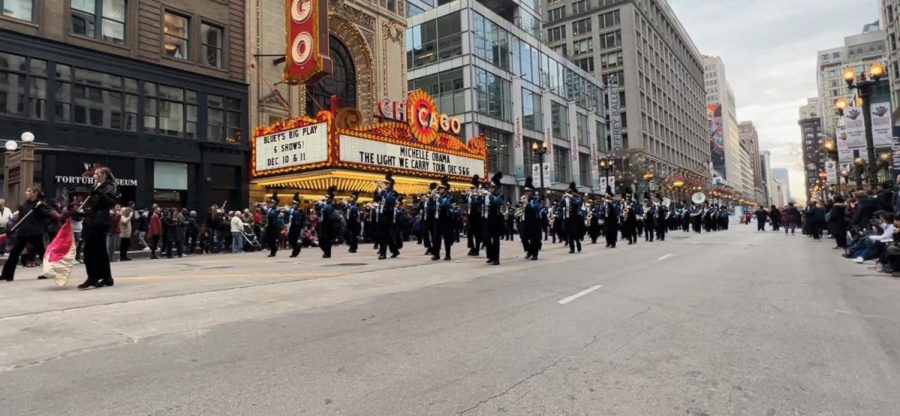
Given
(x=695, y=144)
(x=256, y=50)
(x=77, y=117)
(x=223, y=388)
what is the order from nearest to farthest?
(x=223, y=388) < (x=77, y=117) < (x=256, y=50) < (x=695, y=144)

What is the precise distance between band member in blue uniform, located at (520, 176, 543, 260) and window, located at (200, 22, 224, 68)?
18.5 m

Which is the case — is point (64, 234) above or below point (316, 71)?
below

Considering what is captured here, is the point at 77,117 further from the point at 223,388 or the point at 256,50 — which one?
the point at 223,388

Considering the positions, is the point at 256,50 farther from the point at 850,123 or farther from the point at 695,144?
the point at 695,144

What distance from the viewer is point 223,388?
3770mm

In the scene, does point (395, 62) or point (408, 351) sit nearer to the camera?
point (408, 351)

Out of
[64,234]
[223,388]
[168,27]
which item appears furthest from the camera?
[168,27]

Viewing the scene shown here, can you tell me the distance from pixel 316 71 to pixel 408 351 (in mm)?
22215

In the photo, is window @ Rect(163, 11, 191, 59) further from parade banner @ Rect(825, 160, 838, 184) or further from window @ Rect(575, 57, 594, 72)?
window @ Rect(575, 57, 594, 72)

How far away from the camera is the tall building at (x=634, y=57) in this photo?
275ft

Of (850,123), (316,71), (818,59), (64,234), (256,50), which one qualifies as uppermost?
(818,59)

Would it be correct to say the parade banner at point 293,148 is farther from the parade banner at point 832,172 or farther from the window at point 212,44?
the parade banner at point 832,172

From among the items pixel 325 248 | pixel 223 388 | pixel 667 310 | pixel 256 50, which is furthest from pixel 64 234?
pixel 256 50

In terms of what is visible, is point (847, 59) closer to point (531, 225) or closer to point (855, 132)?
point (855, 132)
